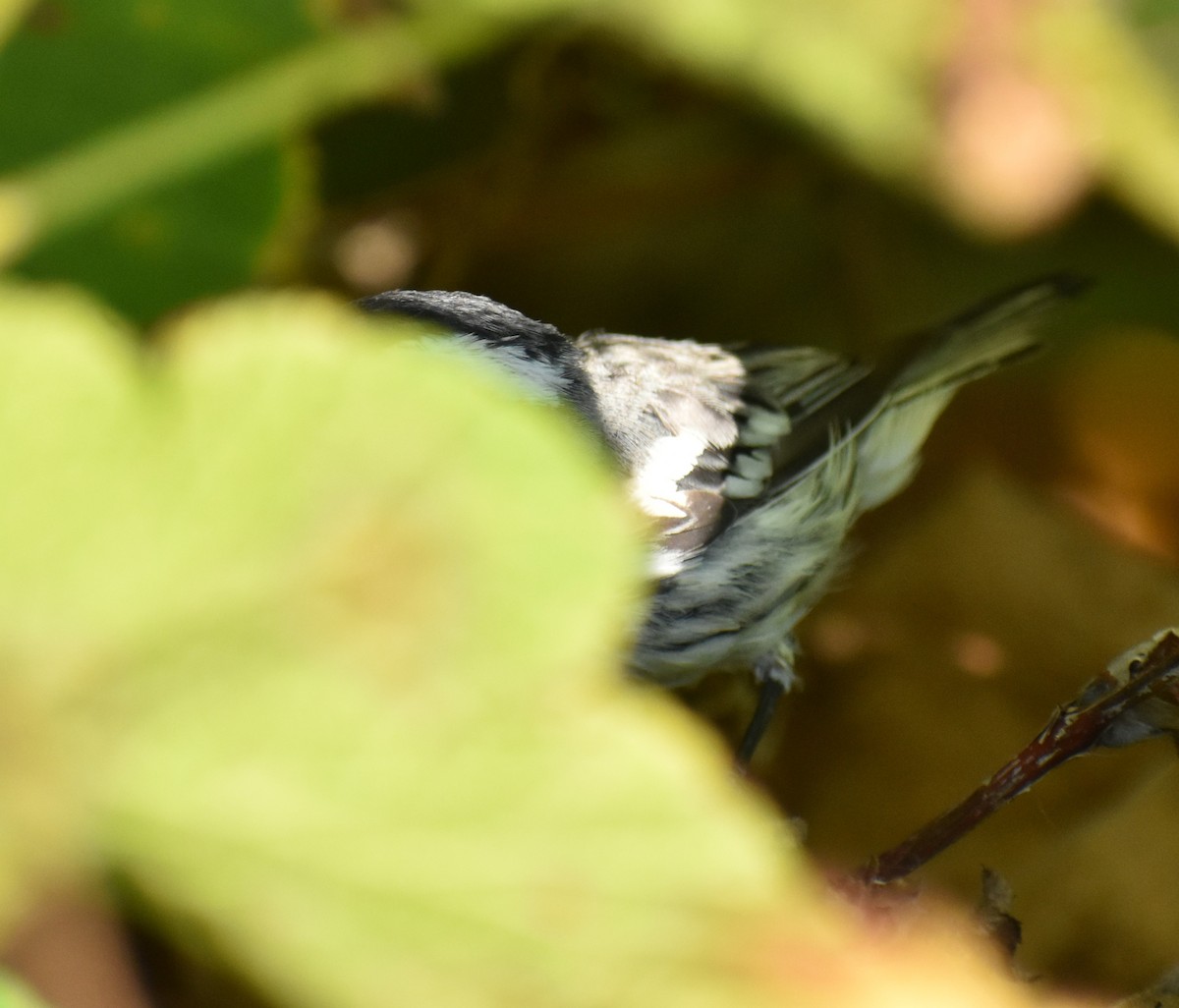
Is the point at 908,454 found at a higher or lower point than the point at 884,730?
higher

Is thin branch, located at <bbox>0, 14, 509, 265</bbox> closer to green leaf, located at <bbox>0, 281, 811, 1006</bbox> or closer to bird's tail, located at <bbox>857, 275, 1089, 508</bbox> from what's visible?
bird's tail, located at <bbox>857, 275, 1089, 508</bbox>

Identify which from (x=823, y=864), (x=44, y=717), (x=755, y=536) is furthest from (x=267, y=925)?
(x=755, y=536)

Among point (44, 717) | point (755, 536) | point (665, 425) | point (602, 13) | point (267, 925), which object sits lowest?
point (755, 536)

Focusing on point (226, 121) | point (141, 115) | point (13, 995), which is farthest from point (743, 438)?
point (13, 995)

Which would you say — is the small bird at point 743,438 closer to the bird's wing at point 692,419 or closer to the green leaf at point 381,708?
the bird's wing at point 692,419

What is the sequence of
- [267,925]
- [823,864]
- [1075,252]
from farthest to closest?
[1075,252]
[823,864]
[267,925]

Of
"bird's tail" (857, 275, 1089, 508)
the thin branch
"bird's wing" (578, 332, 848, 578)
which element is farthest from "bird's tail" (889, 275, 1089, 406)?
the thin branch

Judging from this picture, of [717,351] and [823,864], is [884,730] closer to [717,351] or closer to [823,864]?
[823,864]
